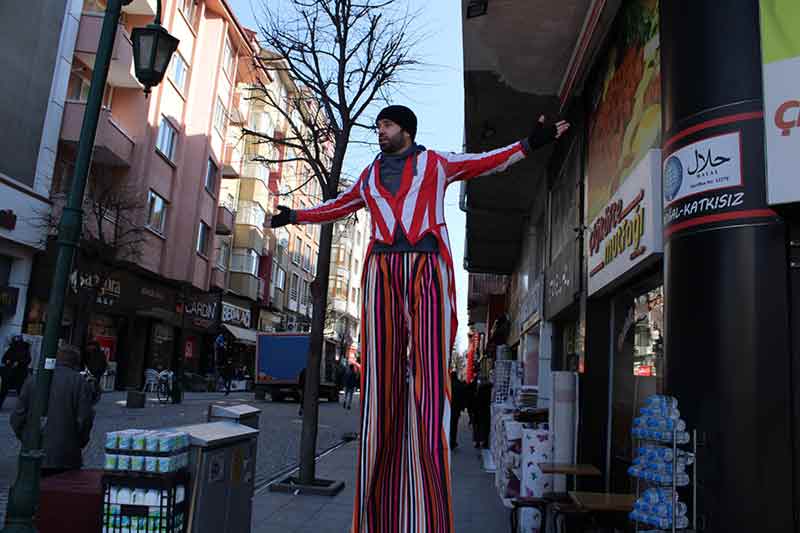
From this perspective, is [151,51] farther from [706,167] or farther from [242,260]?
[242,260]

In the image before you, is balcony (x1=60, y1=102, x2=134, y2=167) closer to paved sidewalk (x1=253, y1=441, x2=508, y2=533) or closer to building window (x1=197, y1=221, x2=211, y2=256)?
building window (x1=197, y1=221, x2=211, y2=256)

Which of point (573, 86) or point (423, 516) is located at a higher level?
point (573, 86)

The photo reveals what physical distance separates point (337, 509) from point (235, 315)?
3176 cm

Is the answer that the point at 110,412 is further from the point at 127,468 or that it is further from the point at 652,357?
the point at 127,468

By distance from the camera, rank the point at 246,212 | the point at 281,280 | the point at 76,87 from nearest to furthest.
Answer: the point at 76,87 < the point at 246,212 < the point at 281,280

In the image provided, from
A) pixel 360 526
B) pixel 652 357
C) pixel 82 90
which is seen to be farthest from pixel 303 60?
pixel 82 90

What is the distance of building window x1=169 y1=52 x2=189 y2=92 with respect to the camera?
26.1 m

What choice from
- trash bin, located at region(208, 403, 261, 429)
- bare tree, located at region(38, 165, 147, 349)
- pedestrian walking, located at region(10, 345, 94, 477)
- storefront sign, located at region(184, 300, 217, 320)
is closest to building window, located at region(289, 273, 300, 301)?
storefront sign, located at region(184, 300, 217, 320)

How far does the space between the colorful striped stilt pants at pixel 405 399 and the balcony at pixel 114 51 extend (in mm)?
18172

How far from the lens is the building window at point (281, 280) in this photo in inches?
1794

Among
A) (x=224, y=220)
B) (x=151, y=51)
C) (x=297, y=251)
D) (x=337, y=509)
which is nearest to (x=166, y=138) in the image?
(x=224, y=220)

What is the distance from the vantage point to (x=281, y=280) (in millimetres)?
46750

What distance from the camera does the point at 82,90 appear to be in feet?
71.2

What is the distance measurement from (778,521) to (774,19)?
7.94 ft
